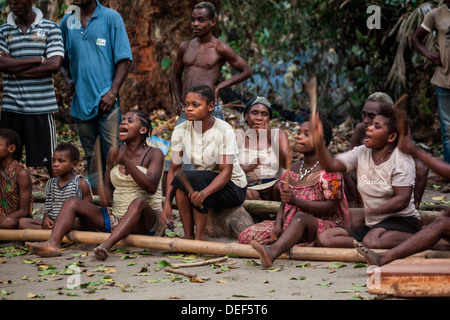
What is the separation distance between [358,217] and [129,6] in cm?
642

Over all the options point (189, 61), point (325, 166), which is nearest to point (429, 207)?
point (325, 166)

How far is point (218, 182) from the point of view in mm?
4664

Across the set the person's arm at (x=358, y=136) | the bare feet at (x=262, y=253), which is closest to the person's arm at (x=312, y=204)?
the bare feet at (x=262, y=253)

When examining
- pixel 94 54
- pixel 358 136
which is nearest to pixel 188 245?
pixel 358 136

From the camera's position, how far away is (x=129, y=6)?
9.79m

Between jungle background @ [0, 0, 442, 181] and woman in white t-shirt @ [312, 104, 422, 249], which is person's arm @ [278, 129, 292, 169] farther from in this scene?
jungle background @ [0, 0, 442, 181]

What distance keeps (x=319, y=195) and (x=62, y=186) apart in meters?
2.04

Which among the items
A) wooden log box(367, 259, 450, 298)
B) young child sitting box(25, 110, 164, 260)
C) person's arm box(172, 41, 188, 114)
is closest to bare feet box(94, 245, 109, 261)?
young child sitting box(25, 110, 164, 260)

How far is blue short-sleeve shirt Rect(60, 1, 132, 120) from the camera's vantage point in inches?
227

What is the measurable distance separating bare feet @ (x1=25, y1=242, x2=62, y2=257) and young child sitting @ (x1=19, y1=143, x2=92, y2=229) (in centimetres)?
53

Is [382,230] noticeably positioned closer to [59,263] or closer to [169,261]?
[169,261]

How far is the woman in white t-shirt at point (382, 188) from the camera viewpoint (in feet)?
13.5

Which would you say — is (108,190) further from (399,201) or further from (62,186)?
(399,201)

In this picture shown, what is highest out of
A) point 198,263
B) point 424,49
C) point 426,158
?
point 424,49
